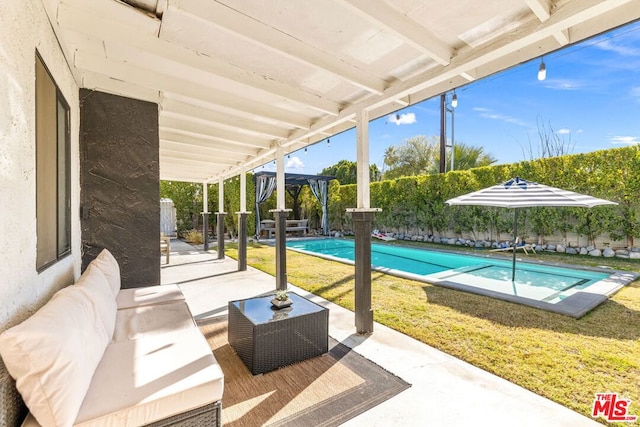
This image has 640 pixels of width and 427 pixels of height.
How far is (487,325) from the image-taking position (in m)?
3.87

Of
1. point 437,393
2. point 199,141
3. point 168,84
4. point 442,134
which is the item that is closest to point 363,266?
point 437,393

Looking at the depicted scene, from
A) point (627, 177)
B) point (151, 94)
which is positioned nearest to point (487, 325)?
point (151, 94)

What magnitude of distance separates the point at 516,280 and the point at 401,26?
6.55 m

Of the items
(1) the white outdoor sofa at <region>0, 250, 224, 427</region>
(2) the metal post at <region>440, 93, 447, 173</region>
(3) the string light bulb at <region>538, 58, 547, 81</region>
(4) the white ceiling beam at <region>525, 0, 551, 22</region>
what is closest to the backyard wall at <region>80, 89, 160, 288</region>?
(1) the white outdoor sofa at <region>0, 250, 224, 427</region>

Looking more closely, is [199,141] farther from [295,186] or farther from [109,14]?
[295,186]

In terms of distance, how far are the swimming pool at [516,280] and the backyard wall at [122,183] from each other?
16.6 ft

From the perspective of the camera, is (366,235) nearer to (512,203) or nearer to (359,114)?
(359,114)

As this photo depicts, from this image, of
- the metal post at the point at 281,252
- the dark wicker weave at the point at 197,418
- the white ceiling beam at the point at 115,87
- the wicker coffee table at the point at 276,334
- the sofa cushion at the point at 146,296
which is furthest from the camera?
the metal post at the point at 281,252

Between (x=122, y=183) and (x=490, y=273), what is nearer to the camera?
(x=122, y=183)

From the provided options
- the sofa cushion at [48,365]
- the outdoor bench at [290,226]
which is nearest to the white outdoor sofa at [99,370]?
the sofa cushion at [48,365]

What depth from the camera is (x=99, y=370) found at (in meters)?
1.77

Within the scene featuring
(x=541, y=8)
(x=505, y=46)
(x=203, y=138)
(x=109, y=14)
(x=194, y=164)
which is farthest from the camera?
Result: (x=194, y=164)

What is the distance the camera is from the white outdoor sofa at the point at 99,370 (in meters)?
1.30

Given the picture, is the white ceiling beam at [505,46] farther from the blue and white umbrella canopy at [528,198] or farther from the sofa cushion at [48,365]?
the blue and white umbrella canopy at [528,198]
